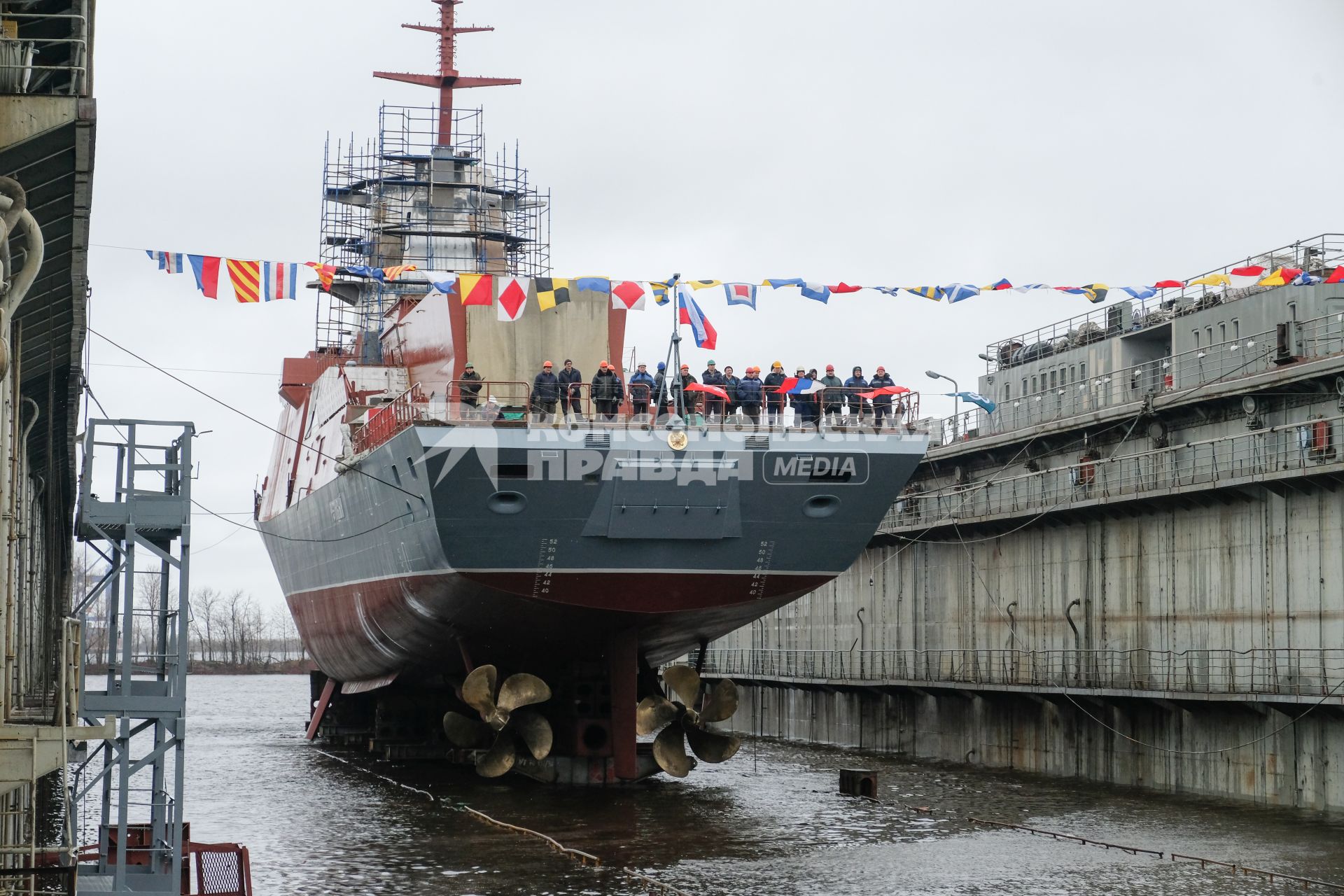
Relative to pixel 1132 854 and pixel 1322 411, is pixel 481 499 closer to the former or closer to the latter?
pixel 1132 854

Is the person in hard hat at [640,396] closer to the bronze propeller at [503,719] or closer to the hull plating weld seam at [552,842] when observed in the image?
the bronze propeller at [503,719]

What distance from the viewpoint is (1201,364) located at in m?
30.4

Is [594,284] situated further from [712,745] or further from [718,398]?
[712,745]

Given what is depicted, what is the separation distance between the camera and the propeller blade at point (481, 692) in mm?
25438

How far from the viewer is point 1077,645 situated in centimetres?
3069

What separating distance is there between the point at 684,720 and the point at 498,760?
10.4 feet

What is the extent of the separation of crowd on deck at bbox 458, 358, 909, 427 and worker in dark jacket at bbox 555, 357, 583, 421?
0.01 meters

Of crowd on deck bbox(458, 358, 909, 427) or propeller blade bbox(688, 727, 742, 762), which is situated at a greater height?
crowd on deck bbox(458, 358, 909, 427)

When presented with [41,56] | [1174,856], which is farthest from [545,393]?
[41,56]

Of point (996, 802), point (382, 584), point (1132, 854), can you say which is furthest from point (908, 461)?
point (382, 584)

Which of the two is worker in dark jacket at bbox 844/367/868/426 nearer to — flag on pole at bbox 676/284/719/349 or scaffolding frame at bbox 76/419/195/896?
flag on pole at bbox 676/284/719/349

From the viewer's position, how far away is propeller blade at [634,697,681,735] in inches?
1042

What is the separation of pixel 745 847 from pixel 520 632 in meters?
6.39

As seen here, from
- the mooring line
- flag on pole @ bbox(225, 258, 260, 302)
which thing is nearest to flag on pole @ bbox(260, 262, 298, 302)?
flag on pole @ bbox(225, 258, 260, 302)
